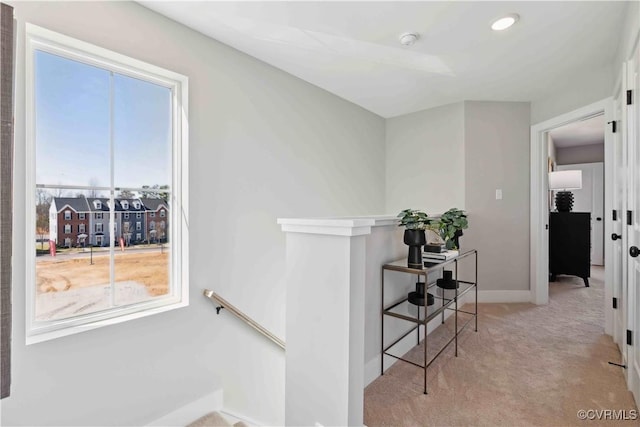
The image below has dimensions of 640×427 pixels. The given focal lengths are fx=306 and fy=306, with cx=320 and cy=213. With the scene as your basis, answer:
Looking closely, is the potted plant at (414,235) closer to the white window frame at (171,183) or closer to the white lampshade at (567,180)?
the white window frame at (171,183)

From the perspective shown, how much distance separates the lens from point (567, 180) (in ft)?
14.3

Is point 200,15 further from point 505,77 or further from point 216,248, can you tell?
point 505,77

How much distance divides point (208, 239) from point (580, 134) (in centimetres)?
621

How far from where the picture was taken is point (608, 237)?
261cm

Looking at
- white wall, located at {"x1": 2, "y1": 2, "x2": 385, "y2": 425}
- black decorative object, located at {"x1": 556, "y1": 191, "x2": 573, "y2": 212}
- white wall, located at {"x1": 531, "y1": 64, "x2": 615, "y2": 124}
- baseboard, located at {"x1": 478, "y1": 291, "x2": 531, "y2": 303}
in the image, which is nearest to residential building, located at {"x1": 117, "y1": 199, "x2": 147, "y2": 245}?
white wall, located at {"x1": 2, "y1": 2, "x2": 385, "y2": 425}

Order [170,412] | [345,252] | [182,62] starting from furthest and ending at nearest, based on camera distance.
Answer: [182,62] → [170,412] → [345,252]

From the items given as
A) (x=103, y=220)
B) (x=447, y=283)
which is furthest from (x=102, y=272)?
(x=447, y=283)

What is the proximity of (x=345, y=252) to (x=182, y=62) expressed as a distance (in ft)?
5.57

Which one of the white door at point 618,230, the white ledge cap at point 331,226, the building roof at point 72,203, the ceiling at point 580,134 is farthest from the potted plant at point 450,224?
the ceiling at point 580,134

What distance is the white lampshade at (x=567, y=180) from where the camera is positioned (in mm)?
4297

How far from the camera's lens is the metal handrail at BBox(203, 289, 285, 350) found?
2.12 meters

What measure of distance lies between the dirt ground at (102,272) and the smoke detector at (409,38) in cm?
225

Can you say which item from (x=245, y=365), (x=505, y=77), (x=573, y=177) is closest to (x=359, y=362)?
(x=245, y=365)

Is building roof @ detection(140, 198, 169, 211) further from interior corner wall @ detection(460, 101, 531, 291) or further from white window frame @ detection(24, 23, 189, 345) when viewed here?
interior corner wall @ detection(460, 101, 531, 291)
